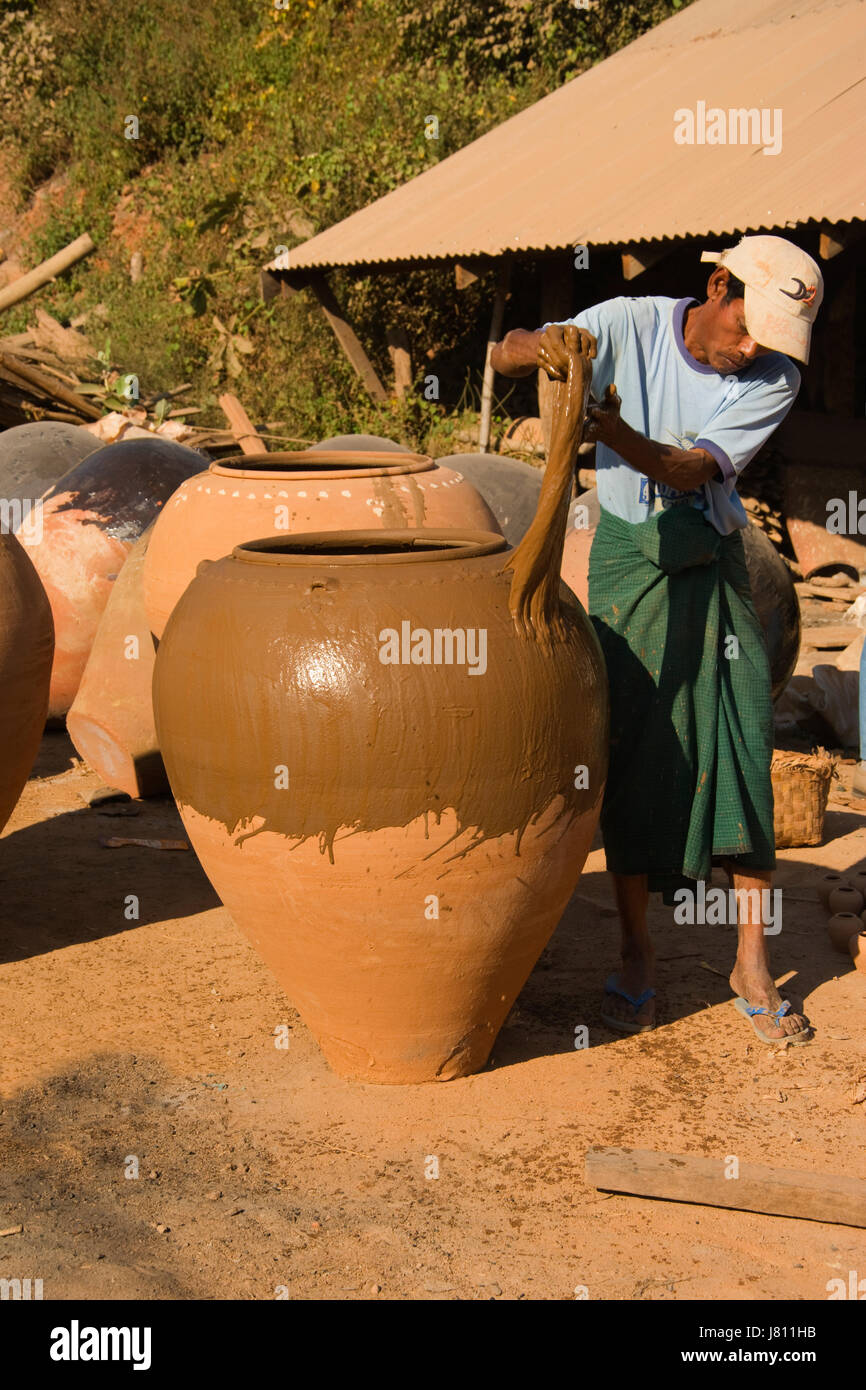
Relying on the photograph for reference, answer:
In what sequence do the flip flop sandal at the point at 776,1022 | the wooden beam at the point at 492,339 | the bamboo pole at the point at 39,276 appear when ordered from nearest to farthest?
the flip flop sandal at the point at 776,1022, the wooden beam at the point at 492,339, the bamboo pole at the point at 39,276

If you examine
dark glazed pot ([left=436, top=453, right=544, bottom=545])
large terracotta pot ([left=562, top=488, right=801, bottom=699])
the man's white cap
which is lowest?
large terracotta pot ([left=562, top=488, right=801, bottom=699])

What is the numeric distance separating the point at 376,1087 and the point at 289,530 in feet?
5.40

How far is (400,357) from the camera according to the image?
1287cm

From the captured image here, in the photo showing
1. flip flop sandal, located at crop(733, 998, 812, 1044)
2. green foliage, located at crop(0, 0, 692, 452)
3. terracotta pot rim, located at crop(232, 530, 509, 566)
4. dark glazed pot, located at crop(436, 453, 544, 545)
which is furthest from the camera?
green foliage, located at crop(0, 0, 692, 452)

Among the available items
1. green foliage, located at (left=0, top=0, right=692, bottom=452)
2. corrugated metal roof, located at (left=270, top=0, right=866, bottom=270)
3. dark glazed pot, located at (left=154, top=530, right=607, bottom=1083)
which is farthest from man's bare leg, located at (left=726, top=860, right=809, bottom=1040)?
green foliage, located at (left=0, top=0, right=692, bottom=452)

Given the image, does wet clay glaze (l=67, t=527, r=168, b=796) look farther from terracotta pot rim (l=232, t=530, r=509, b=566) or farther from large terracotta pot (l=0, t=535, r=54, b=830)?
terracotta pot rim (l=232, t=530, r=509, b=566)

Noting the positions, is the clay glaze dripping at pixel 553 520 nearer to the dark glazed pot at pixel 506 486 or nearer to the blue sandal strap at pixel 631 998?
the blue sandal strap at pixel 631 998

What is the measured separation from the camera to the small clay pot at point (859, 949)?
13.0ft

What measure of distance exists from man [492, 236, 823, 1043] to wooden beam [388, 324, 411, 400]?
9570 millimetres

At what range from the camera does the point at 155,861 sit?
499cm

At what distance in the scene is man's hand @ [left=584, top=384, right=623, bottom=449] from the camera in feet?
9.82

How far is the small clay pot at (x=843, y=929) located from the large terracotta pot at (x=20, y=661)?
7.92ft

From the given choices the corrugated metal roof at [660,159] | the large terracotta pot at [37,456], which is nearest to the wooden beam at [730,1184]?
the large terracotta pot at [37,456]

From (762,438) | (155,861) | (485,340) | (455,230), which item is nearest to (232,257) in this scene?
(485,340)
